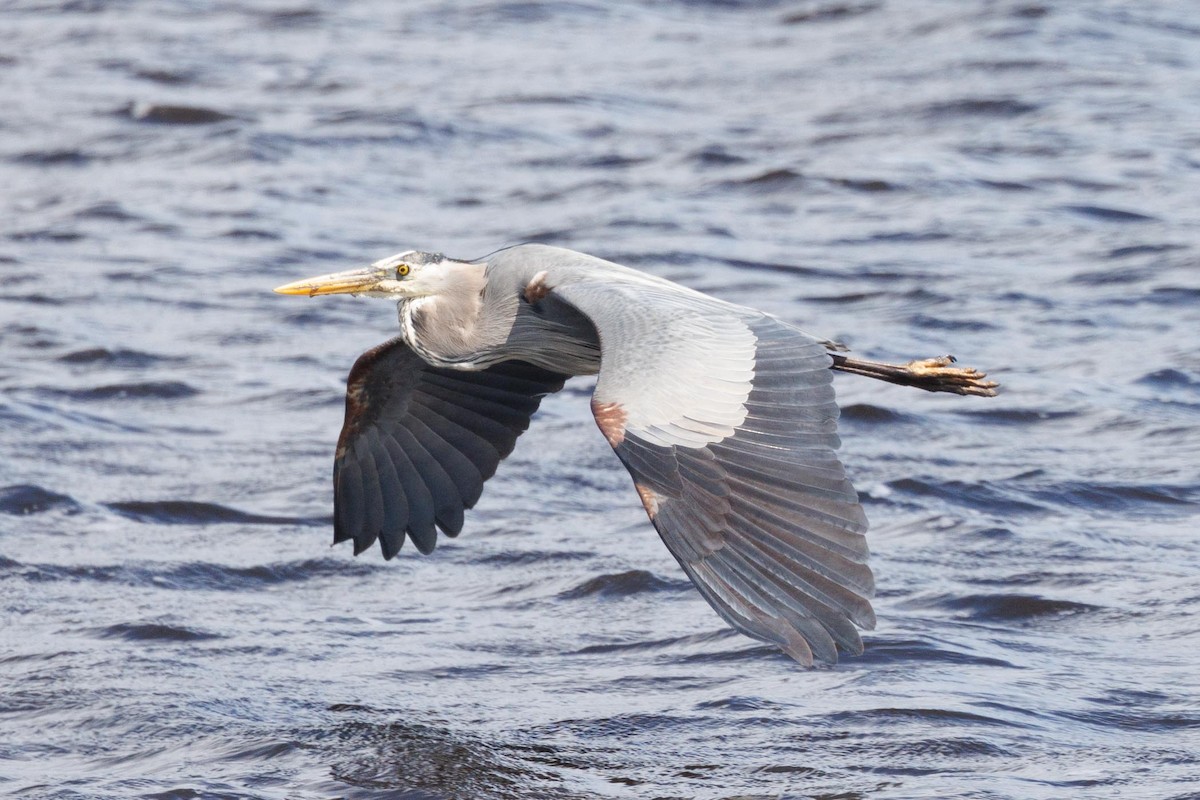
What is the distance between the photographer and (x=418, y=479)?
23.9 feet

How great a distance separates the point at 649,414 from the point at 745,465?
0.32 m

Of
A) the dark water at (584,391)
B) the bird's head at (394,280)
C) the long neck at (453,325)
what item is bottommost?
the dark water at (584,391)

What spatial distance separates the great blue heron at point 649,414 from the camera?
4.96 meters

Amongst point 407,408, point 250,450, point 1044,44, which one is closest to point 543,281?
point 407,408

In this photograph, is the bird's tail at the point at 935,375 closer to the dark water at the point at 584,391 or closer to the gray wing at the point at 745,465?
the gray wing at the point at 745,465

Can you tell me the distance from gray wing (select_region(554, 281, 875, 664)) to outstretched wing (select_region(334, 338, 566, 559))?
4.60 ft

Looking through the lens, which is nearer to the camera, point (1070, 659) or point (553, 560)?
point (1070, 659)

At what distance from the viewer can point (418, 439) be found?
7340 millimetres

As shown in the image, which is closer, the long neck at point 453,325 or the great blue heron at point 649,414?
the great blue heron at point 649,414

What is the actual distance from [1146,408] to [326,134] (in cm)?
775

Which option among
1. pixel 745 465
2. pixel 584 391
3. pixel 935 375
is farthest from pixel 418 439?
pixel 584 391

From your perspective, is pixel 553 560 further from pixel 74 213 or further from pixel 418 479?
pixel 74 213

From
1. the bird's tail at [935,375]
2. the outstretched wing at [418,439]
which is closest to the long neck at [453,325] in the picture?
the outstretched wing at [418,439]

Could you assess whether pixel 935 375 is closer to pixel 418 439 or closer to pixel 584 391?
pixel 418 439
